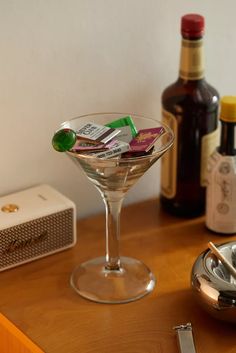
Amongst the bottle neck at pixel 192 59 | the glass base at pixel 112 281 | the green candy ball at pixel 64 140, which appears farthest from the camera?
the bottle neck at pixel 192 59

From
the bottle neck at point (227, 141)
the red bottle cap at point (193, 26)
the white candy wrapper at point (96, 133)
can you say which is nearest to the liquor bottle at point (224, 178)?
the bottle neck at point (227, 141)

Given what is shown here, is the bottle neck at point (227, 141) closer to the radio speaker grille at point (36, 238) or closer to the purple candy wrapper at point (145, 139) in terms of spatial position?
the purple candy wrapper at point (145, 139)

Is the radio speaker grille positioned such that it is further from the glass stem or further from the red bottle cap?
the red bottle cap

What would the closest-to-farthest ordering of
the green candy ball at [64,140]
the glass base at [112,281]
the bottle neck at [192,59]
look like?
the green candy ball at [64,140] → the glass base at [112,281] → the bottle neck at [192,59]

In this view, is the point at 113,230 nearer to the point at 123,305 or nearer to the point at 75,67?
the point at 123,305

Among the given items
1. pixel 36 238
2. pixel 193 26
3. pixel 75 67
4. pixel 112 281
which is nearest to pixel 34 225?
pixel 36 238

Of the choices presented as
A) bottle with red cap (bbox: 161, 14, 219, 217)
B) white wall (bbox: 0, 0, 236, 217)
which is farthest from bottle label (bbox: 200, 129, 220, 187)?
white wall (bbox: 0, 0, 236, 217)

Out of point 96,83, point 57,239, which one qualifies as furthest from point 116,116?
point 57,239
